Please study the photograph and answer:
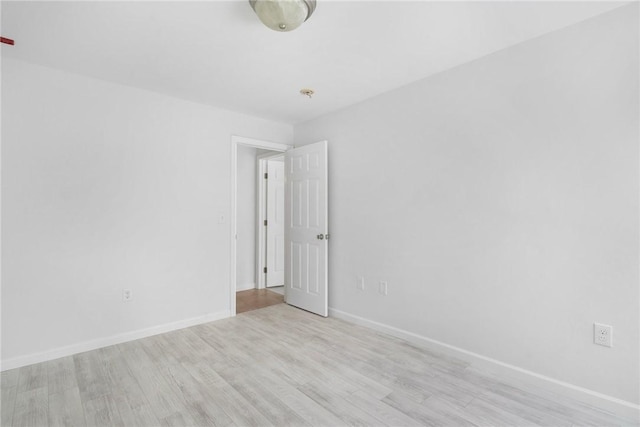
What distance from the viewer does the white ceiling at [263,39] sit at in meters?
1.83

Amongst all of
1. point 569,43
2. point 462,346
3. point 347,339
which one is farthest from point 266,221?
point 569,43

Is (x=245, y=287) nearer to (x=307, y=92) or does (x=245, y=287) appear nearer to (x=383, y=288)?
(x=383, y=288)

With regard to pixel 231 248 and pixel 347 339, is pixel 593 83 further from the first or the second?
pixel 231 248

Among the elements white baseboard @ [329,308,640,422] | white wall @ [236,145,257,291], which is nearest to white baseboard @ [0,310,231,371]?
white wall @ [236,145,257,291]

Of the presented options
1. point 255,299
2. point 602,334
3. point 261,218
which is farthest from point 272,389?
point 261,218

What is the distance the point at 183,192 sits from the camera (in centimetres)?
328

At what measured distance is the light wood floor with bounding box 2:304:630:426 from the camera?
1820 millimetres

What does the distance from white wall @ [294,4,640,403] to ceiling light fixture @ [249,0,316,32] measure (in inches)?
57.1

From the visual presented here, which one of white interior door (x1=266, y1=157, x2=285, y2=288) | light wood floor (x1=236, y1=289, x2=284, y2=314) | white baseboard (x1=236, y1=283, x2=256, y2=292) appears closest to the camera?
light wood floor (x1=236, y1=289, x2=284, y2=314)

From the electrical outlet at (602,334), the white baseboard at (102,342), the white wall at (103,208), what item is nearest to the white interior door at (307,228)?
the white wall at (103,208)

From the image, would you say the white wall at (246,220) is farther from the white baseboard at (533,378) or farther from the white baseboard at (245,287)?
the white baseboard at (533,378)

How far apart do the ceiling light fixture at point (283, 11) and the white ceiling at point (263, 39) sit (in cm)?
11

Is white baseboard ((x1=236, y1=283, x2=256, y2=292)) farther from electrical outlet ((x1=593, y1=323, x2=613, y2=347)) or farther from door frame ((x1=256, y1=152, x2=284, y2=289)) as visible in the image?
electrical outlet ((x1=593, y1=323, x2=613, y2=347))

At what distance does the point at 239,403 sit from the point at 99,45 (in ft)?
8.66
